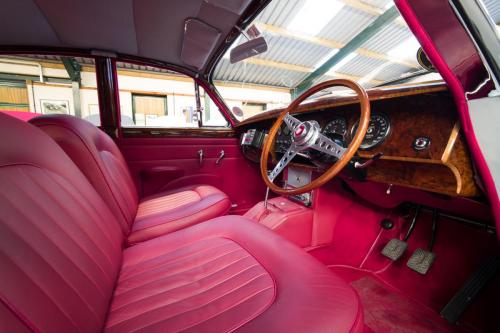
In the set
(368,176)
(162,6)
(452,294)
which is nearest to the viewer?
(368,176)

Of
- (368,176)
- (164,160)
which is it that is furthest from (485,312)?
(164,160)

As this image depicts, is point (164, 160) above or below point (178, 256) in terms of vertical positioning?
above

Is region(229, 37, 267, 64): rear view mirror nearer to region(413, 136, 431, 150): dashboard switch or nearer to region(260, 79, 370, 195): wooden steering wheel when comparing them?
region(260, 79, 370, 195): wooden steering wheel

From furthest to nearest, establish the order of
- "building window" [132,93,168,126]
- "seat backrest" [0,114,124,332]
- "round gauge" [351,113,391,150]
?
"building window" [132,93,168,126], "round gauge" [351,113,391,150], "seat backrest" [0,114,124,332]

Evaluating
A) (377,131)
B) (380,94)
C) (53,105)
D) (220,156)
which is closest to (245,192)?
(220,156)

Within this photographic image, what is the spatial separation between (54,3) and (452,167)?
1.87 meters

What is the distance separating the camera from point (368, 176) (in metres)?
1.06

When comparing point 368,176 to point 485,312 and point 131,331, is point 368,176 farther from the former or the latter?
point 131,331

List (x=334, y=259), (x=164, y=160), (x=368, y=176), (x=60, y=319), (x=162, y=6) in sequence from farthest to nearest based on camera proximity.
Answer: (x=164, y=160), (x=334, y=259), (x=162, y=6), (x=368, y=176), (x=60, y=319)

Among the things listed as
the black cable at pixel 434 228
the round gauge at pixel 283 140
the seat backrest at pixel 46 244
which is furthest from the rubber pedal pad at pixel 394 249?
the seat backrest at pixel 46 244

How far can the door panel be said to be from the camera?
6.37ft

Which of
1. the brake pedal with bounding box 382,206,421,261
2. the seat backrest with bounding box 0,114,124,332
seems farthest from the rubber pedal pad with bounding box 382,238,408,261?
the seat backrest with bounding box 0,114,124,332

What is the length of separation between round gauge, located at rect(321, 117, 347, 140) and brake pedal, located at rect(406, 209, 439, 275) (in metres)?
0.70

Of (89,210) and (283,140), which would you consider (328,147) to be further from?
(89,210)
